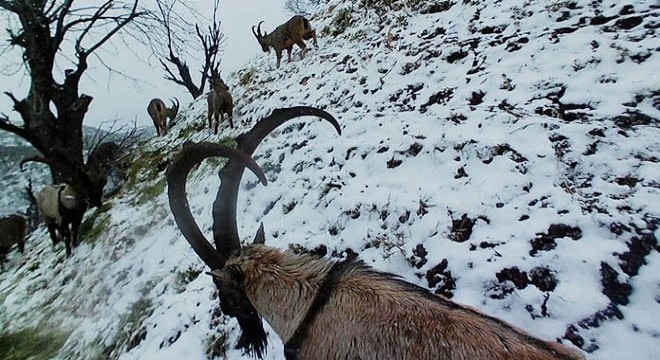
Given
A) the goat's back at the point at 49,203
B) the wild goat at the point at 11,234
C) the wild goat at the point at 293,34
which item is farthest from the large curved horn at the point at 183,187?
the wild goat at the point at 11,234

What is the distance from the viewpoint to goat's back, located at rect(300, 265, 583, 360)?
5.84 ft

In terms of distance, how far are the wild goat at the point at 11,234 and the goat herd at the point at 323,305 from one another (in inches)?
413

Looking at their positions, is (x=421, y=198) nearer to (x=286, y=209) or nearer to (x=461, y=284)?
(x=461, y=284)

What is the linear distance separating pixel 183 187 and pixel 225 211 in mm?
308

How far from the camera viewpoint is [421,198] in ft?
13.4

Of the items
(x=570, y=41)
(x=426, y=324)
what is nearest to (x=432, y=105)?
(x=570, y=41)

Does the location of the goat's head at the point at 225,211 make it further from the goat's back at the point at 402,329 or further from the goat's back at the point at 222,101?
the goat's back at the point at 222,101

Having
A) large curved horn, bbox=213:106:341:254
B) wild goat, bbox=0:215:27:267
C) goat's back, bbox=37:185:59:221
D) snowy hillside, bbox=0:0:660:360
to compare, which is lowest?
snowy hillside, bbox=0:0:660:360

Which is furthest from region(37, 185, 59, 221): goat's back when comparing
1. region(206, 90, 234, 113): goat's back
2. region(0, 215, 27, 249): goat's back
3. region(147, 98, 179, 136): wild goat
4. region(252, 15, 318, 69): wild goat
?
region(252, 15, 318, 69): wild goat

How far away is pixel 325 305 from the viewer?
2324 mm

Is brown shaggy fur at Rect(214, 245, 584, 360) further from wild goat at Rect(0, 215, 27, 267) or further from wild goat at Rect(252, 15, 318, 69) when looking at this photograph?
wild goat at Rect(0, 215, 27, 267)

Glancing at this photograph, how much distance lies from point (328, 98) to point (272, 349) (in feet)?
15.8

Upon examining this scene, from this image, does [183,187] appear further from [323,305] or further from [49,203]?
[49,203]

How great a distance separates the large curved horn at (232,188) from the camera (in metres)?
2.72
